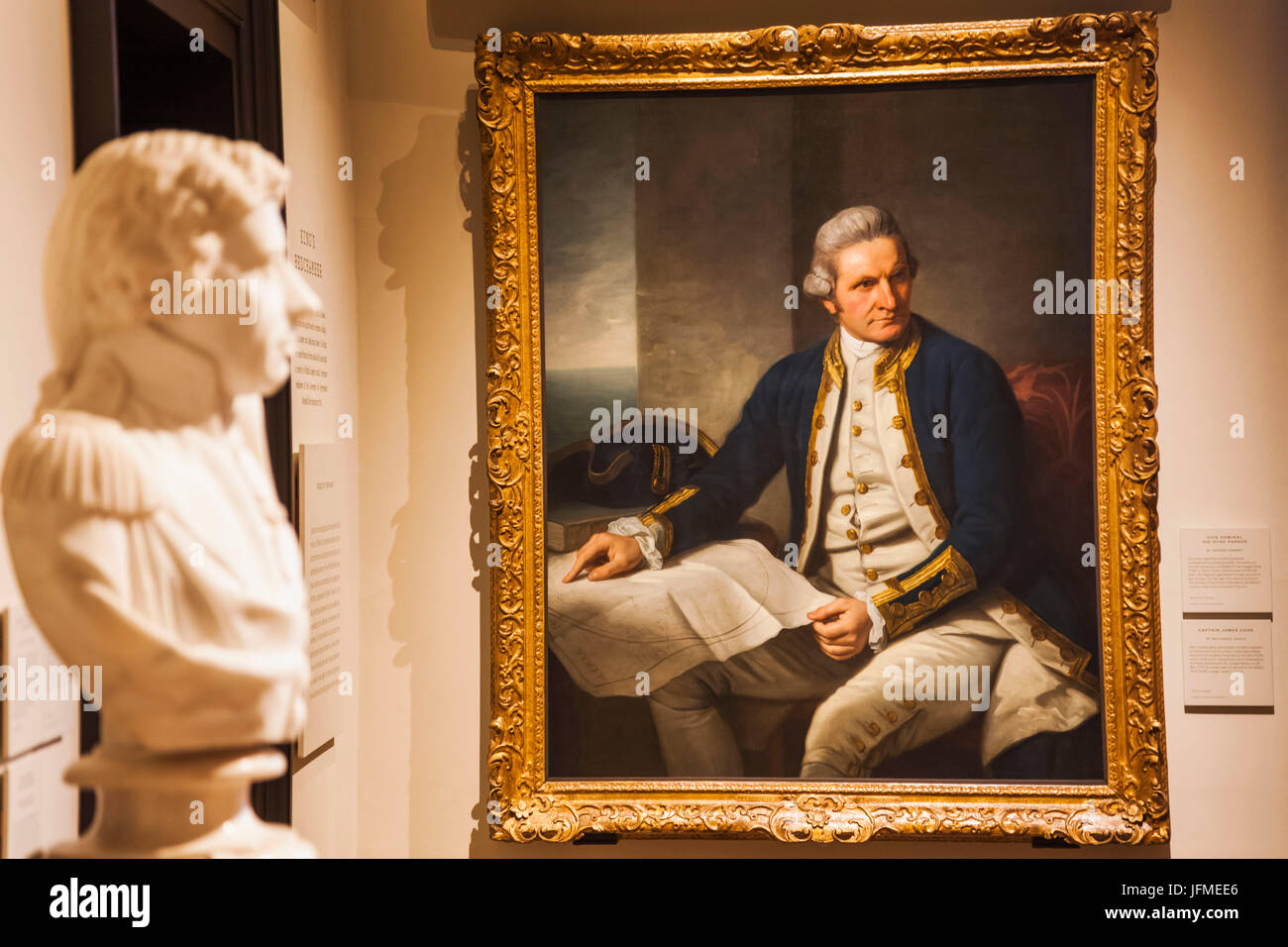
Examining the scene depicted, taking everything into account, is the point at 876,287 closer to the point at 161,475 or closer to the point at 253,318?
the point at 253,318

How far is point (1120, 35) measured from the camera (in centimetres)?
282

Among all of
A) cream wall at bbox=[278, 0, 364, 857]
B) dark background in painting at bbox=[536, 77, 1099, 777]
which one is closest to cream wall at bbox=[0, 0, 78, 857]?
cream wall at bbox=[278, 0, 364, 857]

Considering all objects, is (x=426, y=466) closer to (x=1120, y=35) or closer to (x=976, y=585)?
(x=976, y=585)

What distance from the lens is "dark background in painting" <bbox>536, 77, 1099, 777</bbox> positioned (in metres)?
2.87

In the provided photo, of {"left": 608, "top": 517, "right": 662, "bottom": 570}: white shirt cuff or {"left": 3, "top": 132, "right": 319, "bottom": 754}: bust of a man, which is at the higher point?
{"left": 3, "top": 132, "right": 319, "bottom": 754}: bust of a man

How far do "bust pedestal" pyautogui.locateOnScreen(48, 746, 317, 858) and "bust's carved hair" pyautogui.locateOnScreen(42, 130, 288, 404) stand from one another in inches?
18.6

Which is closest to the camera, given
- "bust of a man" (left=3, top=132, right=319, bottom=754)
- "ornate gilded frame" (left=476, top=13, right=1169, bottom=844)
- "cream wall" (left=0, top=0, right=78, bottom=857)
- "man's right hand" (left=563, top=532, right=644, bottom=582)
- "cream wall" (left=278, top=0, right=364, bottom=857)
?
"bust of a man" (left=3, top=132, right=319, bottom=754)

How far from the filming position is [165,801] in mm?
1225

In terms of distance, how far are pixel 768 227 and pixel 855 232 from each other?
26 cm

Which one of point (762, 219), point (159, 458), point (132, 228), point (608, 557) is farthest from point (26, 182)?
point (762, 219)

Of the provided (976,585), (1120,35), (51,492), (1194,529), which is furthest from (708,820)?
(1120,35)

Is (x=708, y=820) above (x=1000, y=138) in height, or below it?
below

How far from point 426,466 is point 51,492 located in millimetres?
1901

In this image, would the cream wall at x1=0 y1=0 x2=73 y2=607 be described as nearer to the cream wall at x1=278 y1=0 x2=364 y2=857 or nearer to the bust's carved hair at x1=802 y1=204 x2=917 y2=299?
the cream wall at x1=278 y1=0 x2=364 y2=857
